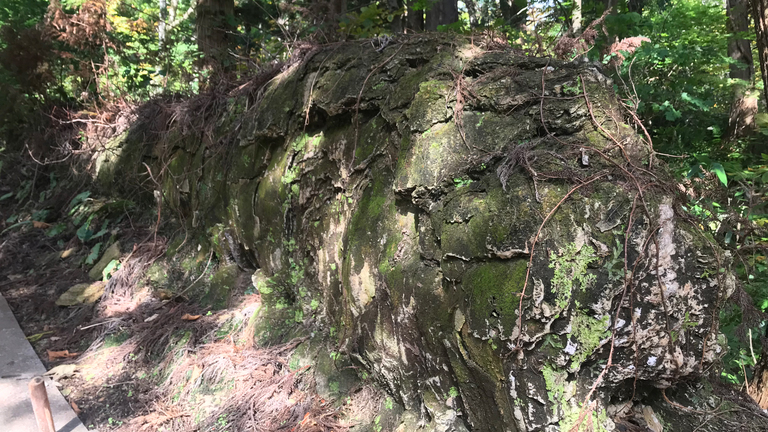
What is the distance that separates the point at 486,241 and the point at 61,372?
4.26 metres

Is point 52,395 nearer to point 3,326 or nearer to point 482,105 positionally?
point 3,326

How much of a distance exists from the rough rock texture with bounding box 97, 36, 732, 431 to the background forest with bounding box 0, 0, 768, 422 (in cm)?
95

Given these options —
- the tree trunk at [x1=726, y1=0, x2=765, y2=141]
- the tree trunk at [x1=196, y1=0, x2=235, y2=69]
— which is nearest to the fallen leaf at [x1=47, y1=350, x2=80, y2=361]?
the tree trunk at [x1=196, y1=0, x2=235, y2=69]

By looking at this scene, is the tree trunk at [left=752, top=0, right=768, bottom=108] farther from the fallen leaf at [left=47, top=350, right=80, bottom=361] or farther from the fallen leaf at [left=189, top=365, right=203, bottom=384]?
the fallen leaf at [left=47, top=350, right=80, bottom=361]

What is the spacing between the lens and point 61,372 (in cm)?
391

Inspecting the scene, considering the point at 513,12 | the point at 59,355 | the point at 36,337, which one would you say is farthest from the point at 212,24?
the point at 513,12

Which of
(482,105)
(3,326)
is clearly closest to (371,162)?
(482,105)

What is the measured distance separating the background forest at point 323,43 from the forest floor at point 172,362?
269 centimetres

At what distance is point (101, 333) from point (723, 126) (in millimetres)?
8685

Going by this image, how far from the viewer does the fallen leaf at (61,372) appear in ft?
12.6

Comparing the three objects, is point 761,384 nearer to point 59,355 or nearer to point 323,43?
point 323,43

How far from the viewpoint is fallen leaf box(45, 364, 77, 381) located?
3.85 metres

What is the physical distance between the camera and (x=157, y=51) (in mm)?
7371

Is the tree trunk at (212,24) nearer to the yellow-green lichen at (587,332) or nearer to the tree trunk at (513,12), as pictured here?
the tree trunk at (513,12)
